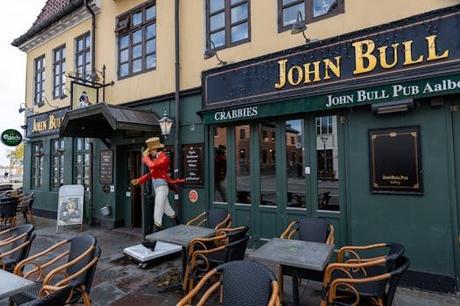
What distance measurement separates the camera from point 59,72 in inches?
438

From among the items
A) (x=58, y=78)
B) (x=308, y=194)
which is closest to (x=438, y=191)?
(x=308, y=194)

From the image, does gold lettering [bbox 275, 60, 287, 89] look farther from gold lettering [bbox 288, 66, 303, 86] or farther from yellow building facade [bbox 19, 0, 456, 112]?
yellow building facade [bbox 19, 0, 456, 112]

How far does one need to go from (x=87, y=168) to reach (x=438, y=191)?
9294 millimetres

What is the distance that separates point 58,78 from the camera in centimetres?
1116

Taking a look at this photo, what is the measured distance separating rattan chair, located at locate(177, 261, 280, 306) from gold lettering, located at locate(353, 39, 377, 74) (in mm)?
3703

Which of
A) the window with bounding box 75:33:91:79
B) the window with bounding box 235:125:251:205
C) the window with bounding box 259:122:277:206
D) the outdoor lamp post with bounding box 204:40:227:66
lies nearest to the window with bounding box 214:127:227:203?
the window with bounding box 235:125:251:205

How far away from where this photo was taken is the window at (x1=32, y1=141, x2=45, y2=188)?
1178 centimetres

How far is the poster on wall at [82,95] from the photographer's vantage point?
28.3 feet

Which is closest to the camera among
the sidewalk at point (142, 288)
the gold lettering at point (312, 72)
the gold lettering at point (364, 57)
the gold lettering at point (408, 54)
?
the sidewalk at point (142, 288)

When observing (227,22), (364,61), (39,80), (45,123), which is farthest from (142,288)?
(39,80)

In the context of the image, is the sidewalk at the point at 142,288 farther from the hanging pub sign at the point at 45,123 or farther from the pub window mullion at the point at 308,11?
the hanging pub sign at the point at 45,123

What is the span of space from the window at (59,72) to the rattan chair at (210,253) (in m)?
9.20

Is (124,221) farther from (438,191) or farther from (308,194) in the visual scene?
(438,191)

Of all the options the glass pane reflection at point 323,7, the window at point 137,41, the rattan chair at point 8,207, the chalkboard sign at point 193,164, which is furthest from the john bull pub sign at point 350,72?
the rattan chair at point 8,207
